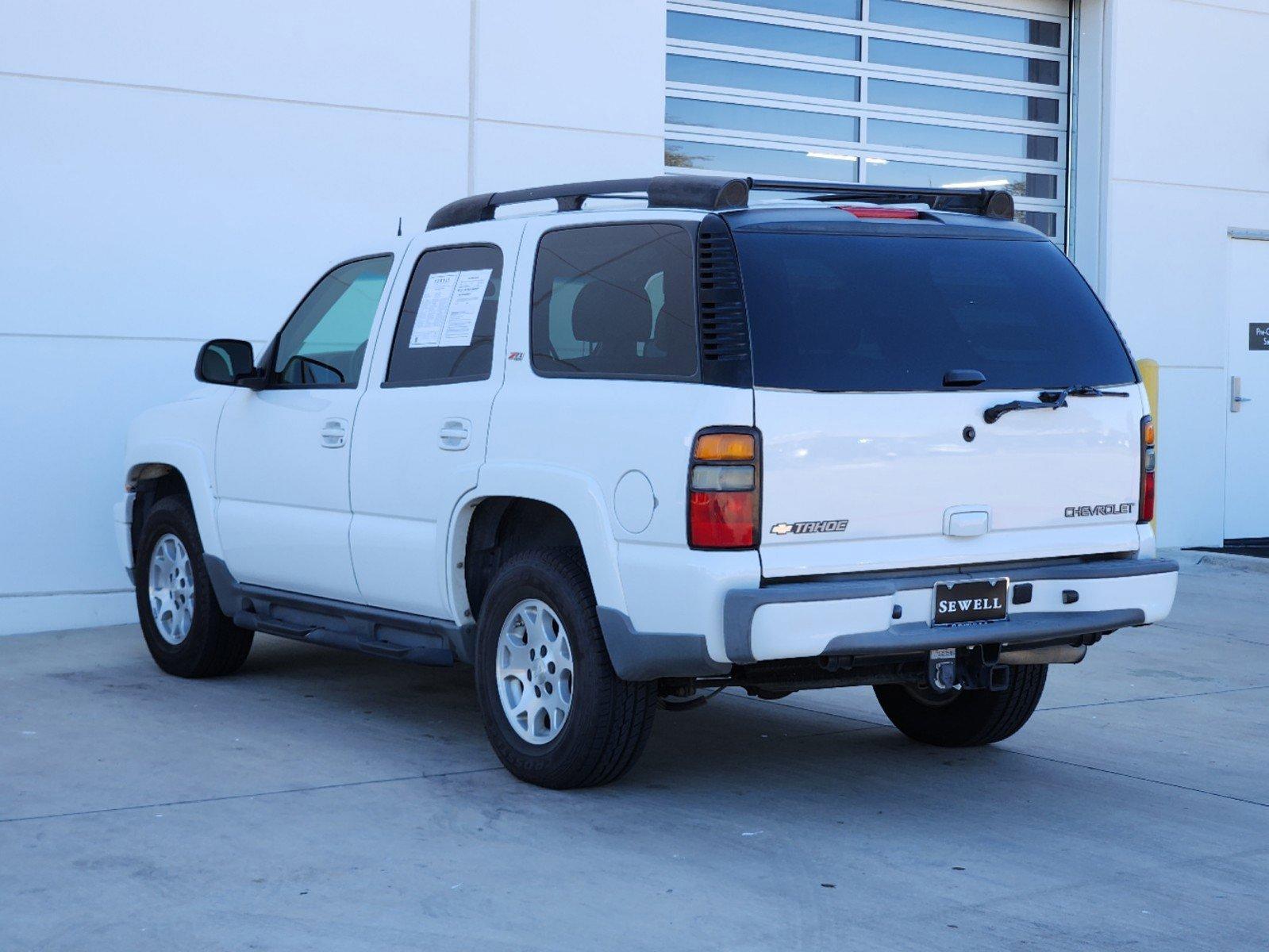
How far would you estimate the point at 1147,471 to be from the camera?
582 centimetres

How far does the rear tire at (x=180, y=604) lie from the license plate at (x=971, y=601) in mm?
3730

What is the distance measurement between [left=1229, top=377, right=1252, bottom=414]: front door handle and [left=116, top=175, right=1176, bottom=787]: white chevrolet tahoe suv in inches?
320

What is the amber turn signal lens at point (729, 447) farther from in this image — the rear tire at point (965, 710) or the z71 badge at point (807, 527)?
the rear tire at point (965, 710)

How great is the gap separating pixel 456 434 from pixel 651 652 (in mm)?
1324

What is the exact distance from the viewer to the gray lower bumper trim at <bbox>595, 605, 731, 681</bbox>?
5082 millimetres

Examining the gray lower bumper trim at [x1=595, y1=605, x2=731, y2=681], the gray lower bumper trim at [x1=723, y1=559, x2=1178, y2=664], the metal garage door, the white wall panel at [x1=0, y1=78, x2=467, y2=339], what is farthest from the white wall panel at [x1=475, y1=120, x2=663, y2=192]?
the gray lower bumper trim at [x1=723, y1=559, x2=1178, y2=664]

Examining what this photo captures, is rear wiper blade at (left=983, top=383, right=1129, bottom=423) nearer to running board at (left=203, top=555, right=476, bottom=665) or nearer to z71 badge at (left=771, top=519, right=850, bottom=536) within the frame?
z71 badge at (left=771, top=519, right=850, bottom=536)

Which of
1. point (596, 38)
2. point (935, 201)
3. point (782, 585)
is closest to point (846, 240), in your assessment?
point (935, 201)

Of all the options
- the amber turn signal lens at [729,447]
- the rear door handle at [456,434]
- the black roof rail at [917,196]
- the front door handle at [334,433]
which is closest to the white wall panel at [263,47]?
the front door handle at [334,433]

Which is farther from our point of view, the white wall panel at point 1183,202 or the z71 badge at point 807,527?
the white wall panel at point 1183,202

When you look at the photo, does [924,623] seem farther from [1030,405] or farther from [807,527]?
[1030,405]

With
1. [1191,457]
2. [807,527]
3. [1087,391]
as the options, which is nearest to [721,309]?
[807,527]

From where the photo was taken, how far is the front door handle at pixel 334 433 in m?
6.68

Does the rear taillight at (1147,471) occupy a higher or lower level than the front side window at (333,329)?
lower
